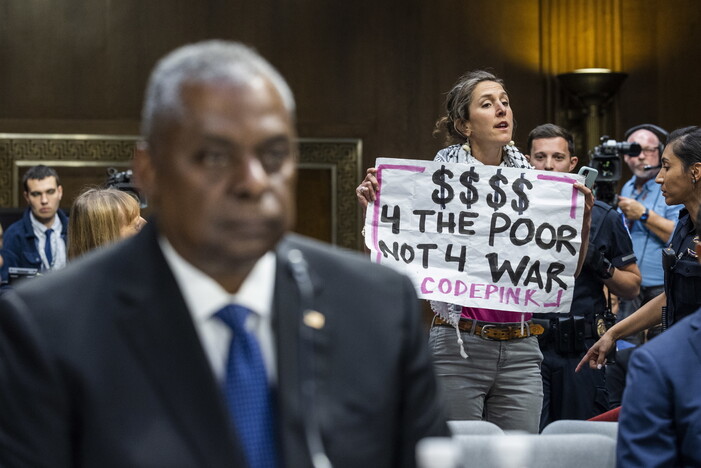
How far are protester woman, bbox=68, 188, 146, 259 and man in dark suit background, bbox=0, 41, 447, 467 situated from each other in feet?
7.84

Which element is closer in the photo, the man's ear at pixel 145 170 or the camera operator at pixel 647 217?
the man's ear at pixel 145 170

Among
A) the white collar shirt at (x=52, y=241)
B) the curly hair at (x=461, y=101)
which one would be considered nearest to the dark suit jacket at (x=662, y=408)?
the curly hair at (x=461, y=101)

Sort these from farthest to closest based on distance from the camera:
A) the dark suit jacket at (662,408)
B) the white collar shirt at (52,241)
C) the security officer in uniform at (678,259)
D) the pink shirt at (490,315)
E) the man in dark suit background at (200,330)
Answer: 1. the white collar shirt at (52,241)
2. the security officer in uniform at (678,259)
3. the pink shirt at (490,315)
4. the dark suit jacket at (662,408)
5. the man in dark suit background at (200,330)

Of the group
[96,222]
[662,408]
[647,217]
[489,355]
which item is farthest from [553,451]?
[647,217]

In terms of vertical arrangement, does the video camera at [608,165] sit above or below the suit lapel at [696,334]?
above

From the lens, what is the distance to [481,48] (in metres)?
8.81

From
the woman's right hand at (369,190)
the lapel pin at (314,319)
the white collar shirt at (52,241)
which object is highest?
the woman's right hand at (369,190)

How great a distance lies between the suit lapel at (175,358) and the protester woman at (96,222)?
2.42 metres

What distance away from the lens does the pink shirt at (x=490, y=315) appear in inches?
147

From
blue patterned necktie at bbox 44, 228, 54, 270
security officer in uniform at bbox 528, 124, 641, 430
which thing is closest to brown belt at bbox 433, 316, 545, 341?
security officer in uniform at bbox 528, 124, 641, 430

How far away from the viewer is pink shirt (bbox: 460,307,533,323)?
3740 millimetres

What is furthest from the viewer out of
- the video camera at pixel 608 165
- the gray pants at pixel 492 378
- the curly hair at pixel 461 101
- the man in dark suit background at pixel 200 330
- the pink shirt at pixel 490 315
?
the video camera at pixel 608 165

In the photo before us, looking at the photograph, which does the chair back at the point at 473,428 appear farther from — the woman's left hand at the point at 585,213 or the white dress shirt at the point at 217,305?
the white dress shirt at the point at 217,305

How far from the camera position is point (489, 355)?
11.9ft
